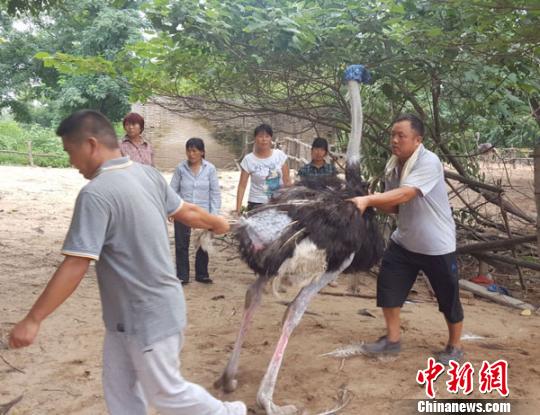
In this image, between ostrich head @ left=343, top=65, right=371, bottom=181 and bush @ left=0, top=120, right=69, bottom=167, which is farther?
bush @ left=0, top=120, right=69, bottom=167

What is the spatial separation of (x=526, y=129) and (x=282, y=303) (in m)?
4.05

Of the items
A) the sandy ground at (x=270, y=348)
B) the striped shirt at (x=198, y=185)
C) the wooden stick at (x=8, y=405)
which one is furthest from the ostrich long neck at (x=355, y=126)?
the wooden stick at (x=8, y=405)

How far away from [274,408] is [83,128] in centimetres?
168

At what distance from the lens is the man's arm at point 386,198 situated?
10.1 feet

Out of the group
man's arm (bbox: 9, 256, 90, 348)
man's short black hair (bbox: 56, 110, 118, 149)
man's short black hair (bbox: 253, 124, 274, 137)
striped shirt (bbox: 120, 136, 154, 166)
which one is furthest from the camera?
man's short black hair (bbox: 253, 124, 274, 137)

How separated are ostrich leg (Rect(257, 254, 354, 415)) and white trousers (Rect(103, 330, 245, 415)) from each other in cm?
50

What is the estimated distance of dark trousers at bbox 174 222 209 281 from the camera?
537 cm

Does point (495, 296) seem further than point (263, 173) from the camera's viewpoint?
Yes

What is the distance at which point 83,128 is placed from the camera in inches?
83.4

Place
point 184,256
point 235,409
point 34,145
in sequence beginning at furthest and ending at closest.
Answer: point 34,145
point 184,256
point 235,409

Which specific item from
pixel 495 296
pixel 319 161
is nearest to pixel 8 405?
pixel 319 161

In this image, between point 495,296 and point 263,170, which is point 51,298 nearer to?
point 263,170

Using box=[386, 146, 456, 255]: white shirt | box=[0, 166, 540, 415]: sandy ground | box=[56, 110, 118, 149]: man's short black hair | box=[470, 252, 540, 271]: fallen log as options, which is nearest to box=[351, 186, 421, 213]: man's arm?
box=[386, 146, 456, 255]: white shirt

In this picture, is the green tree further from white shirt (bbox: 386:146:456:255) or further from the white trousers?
the white trousers
